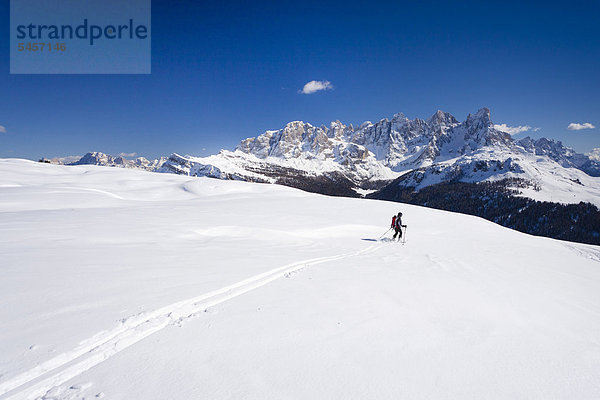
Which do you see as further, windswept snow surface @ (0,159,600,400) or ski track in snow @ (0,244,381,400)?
windswept snow surface @ (0,159,600,400)

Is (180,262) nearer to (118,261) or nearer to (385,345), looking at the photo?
(118,261)

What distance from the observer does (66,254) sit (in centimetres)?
741

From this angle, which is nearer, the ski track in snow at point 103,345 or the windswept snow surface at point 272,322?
the ski track in snow at point 103,345

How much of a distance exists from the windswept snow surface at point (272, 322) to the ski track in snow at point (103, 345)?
0.07 feet

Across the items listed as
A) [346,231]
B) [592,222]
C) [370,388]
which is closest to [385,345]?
[370,388]

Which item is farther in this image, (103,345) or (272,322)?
(272,322)

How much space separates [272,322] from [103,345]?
2.62 m

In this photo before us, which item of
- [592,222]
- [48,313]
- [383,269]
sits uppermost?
[48,313]

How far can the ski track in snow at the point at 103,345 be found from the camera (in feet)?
9.41

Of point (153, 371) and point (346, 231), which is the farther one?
point (346, 231)

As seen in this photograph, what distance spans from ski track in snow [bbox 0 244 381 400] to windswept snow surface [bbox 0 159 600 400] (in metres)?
0.02

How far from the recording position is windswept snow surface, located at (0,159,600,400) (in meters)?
3.12

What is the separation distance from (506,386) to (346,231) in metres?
14.9

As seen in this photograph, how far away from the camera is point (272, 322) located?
4566 millimetres
